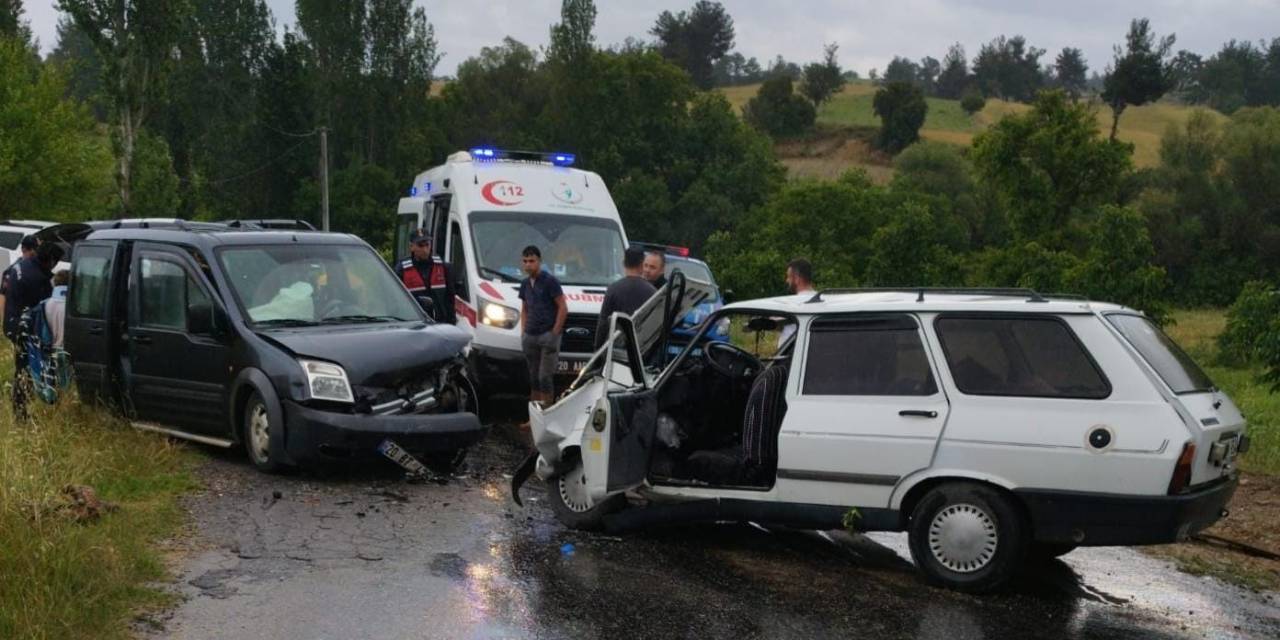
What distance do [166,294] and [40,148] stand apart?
37619 mm

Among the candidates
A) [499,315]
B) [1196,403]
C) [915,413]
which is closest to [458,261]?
[499,315]

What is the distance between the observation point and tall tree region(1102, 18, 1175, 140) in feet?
268

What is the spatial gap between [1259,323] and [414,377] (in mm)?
9081

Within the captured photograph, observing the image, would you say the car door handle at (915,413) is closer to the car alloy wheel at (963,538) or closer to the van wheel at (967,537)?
the van wheel at (967,537)

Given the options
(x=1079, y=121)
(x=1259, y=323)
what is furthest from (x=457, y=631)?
(x=1079, y=121)

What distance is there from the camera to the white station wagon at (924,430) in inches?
253

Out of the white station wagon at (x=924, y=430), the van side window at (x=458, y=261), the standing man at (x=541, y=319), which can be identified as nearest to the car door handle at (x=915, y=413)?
the white station wagon at (x=924, y=430)

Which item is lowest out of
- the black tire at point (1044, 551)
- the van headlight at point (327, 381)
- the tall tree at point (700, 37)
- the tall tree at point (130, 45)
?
the black tire at point (1044, 551)

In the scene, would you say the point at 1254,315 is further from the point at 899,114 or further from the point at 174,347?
the point at 899,114

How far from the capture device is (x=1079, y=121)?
4159cm

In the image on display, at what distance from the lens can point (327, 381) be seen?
9.12 m

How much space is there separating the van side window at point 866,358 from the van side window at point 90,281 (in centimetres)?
658

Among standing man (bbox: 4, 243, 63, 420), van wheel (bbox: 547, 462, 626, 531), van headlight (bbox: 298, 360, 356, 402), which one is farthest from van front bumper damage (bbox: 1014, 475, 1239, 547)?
standing man (bbox: 4, 243, 63, 420)

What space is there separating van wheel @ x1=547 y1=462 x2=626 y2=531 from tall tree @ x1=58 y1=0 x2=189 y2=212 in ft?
145
